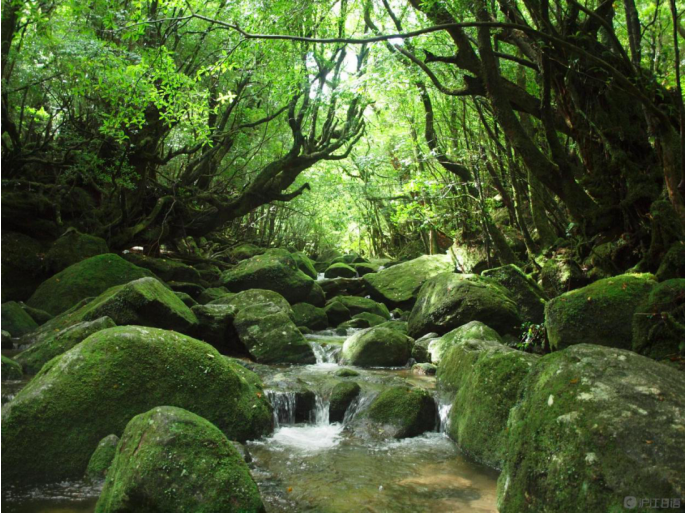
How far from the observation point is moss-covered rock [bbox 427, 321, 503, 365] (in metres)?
8.38

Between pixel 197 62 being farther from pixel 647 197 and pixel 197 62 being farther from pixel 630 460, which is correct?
pixel 630 460

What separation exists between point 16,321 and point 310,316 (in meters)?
6.37

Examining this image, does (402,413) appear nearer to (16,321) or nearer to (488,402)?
(488,402)

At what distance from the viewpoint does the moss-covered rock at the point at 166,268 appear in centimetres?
1267

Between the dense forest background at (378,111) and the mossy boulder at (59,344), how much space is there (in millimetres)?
3895

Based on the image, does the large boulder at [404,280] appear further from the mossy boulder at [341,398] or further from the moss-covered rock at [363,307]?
the mossy boulder at [341,398]

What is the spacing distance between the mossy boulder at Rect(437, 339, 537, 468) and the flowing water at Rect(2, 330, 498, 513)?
0.55 ft

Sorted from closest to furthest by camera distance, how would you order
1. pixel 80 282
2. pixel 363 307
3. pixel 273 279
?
pixel 80 282 → pixel 273 279 → pixel 363 307

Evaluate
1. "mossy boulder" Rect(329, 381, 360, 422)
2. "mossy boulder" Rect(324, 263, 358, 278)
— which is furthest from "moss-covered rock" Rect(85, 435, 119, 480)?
"mossy boulder" Rect(324, 263, 358, 278)

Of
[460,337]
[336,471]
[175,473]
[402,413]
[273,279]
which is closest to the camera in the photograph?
[175,473]

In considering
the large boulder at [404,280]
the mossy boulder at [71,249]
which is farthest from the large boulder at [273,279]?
the mossy boulder at [71,249]

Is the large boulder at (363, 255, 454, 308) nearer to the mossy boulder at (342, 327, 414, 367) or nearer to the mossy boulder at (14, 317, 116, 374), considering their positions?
the mossy boulder at (342, 327, 414, 367)

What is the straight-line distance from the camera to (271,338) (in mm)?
9109

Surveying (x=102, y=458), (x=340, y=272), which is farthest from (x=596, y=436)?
(x=340, y=272)
